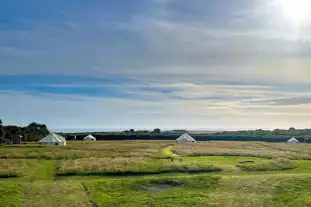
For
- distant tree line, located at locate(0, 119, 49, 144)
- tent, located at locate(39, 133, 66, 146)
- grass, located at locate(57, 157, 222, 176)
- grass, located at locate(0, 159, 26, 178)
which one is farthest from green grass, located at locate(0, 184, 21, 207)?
distant tree line, located at locate(0, 119, 49, 144)

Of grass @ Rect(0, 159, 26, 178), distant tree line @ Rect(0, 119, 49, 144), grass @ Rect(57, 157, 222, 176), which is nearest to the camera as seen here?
grass @ Rect(0, 159, 26, 178)

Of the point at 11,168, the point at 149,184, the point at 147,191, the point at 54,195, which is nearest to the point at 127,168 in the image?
the point at 149,184

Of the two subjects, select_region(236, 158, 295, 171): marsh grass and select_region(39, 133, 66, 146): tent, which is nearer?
select_region(236, 158, 295, 171): marsh grass

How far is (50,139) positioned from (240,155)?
5018 centimetres

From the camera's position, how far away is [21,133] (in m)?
136

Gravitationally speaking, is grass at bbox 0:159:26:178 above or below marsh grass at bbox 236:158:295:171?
above

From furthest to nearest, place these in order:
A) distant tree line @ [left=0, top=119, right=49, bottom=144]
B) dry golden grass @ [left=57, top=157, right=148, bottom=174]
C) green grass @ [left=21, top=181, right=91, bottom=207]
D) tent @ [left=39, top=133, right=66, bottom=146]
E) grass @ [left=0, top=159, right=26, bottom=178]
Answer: distant tree line @ [left=0, top=119, right=49, bottom=144], tent @ [left=39, top=133, right=66, bottom=146], dry golden grass @ [left=57, top=157, right=148, bottom=174], grass @ [left=0, top=159, right=26, bottom=178], green grass @ [left=21, top=181, right=91, bottom=207]

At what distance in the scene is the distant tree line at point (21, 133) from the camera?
400ft

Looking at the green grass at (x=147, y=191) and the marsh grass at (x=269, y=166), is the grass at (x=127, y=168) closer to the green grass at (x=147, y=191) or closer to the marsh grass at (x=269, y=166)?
the marsh grass at (x=269, y=166)

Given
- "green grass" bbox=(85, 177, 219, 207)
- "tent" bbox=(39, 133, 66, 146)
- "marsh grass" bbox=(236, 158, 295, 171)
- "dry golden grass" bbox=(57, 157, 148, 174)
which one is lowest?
"green grass" bbox=(85, 177, 219, 207)

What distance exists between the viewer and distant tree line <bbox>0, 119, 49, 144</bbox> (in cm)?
12203

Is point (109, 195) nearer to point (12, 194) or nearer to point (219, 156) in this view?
point (12, 194)

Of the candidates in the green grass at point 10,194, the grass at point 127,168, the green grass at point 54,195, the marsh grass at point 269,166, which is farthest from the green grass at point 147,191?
the marsh grass at point 269,166

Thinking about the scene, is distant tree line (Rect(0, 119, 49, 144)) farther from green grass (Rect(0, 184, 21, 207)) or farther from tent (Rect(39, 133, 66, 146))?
green grass (Rect(0, 184, 21, 207))
